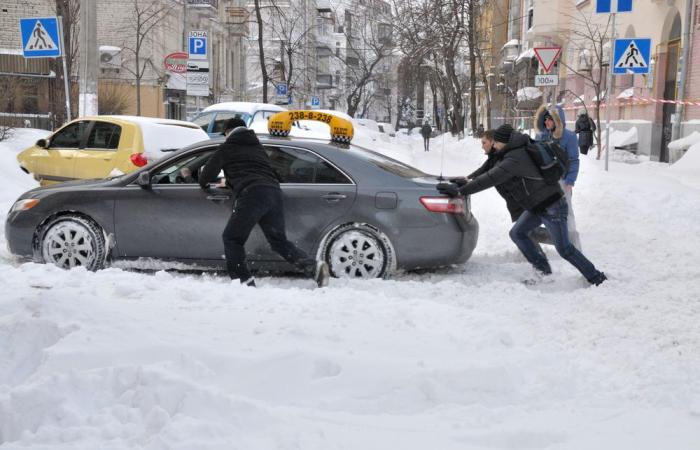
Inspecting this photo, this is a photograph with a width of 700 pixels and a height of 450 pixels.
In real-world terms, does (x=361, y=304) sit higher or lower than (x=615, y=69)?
lower

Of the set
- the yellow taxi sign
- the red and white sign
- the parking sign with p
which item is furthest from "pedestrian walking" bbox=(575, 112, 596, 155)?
the yellow taxi sign

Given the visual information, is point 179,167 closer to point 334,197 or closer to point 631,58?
point 334,197

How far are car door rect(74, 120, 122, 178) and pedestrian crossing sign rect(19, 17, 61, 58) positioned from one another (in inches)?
123

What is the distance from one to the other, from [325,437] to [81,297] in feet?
8.14

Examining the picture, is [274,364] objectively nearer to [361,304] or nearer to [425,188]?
[361,304]

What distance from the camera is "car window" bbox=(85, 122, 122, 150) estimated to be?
12852 mm

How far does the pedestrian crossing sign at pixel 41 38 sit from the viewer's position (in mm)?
15298

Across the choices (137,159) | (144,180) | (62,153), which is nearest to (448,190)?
(144,180)

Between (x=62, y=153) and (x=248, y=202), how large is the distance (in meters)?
6.75

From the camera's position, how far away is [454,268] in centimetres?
890

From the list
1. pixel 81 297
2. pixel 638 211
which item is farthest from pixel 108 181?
pixel 638 211

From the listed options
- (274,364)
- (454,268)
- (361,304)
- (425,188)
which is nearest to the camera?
(274,364)

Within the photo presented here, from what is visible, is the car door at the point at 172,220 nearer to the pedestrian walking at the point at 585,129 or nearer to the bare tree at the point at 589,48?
the pedestrian walking at the point at 585,129

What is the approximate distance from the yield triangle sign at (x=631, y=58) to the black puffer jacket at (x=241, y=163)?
38.1 feet
